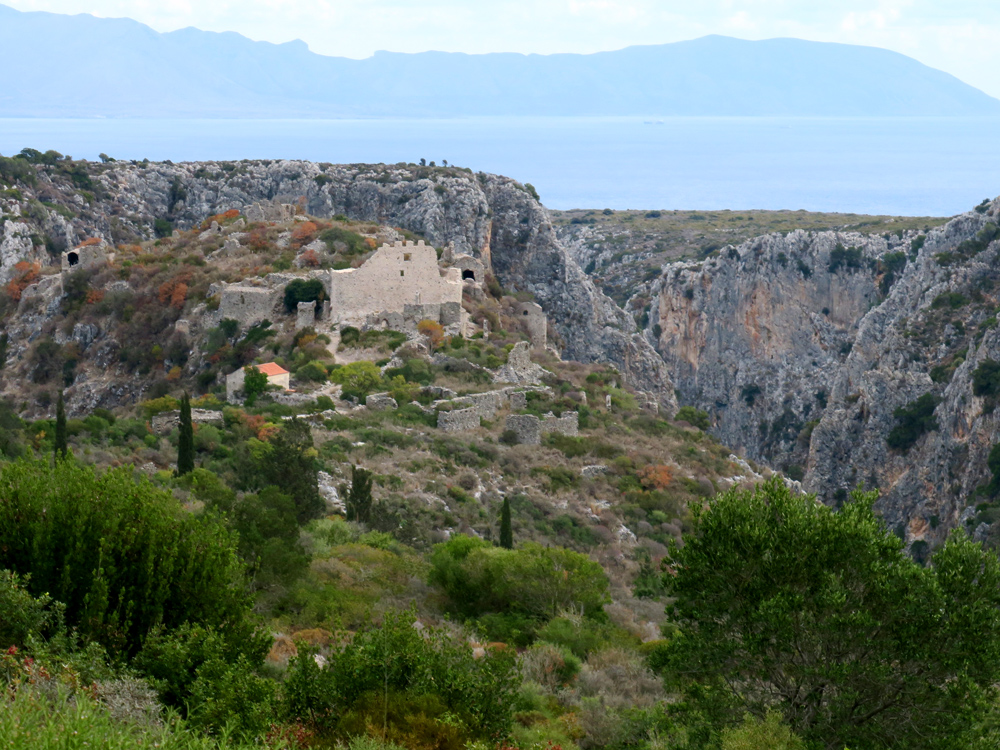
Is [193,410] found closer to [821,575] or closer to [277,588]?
[277,588]

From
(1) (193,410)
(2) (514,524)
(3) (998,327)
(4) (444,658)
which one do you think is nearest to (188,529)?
(4) (444,658)

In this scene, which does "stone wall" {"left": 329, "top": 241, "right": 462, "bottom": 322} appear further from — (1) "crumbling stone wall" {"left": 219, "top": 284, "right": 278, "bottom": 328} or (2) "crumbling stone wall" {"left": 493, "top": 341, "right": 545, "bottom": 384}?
(2) "crumbling stone wall" {"left": 493, "top": 341, "right": 545, "bottom": 384}

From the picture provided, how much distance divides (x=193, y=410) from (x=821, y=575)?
27.6 meters

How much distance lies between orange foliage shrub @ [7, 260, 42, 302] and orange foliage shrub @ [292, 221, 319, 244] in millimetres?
14322

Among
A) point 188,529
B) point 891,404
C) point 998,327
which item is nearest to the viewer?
point 188,529

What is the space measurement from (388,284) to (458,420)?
11.8 m

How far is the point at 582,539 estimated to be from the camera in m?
31.6

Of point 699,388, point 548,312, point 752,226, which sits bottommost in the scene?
point 699,388

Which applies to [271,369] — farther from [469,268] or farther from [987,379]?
[987,379]

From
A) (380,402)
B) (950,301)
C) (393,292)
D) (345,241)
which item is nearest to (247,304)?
(393,292)

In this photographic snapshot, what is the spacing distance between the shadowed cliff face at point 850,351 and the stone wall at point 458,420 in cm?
2114

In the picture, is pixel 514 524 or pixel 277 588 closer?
pixel 277 588

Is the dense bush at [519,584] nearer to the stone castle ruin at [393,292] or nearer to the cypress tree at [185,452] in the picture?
the cypress tree at [185,452]

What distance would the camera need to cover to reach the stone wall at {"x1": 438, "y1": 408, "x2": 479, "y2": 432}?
38.8 meters
